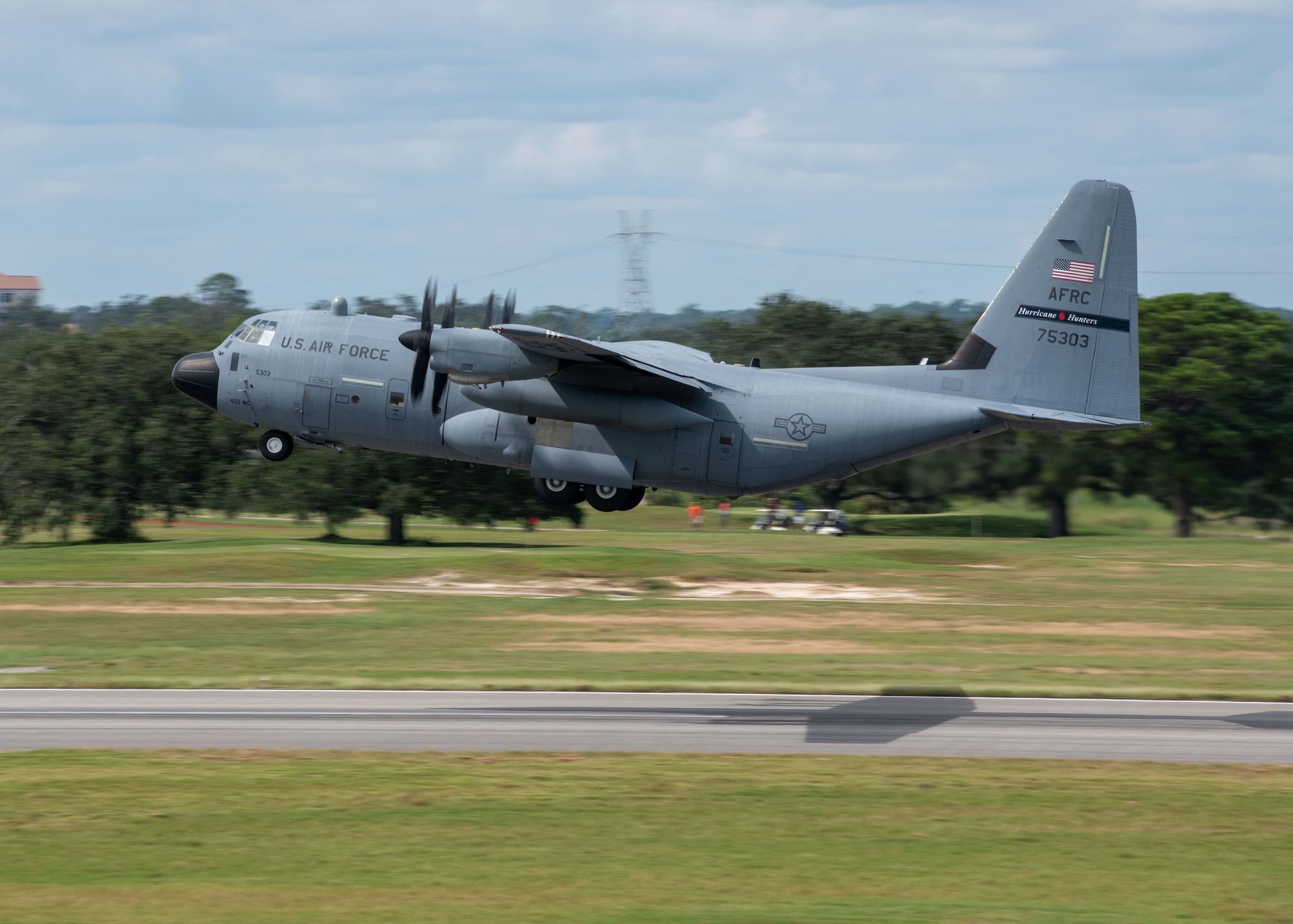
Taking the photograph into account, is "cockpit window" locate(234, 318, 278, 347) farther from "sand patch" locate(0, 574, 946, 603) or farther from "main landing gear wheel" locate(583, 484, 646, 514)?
"sand patch" locate(0, 574, 946, 603)

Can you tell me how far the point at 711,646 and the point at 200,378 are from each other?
1690 cm

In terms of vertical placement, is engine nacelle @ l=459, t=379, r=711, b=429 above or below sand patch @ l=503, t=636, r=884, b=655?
above

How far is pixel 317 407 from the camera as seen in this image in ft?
103

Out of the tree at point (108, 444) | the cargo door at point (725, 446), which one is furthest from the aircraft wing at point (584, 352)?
the tree at point (108, 444)

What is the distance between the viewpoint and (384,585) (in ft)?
166

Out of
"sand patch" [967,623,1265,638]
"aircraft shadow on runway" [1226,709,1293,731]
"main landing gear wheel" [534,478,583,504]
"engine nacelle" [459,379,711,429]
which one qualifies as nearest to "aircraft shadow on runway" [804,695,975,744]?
"aircraft shadow on runway" [1226,709,1293,731]

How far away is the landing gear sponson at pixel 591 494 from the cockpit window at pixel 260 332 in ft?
25.4

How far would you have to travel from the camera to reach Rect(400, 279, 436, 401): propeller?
29.3 meters

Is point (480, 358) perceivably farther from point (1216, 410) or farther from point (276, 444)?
point (1216, 410)

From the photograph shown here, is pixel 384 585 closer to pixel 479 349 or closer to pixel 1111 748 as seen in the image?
pixel 479 349

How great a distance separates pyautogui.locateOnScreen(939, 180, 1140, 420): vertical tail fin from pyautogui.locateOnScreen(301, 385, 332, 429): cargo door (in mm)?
14934

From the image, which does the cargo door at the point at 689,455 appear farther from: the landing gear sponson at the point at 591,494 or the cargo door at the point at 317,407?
the cargo door at the point at 317,407

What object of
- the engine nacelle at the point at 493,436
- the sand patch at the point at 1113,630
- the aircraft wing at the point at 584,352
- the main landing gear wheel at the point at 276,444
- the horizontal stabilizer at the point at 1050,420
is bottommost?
the sand patch at the point at 1113,630

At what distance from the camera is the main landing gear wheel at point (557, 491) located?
30609 mm
